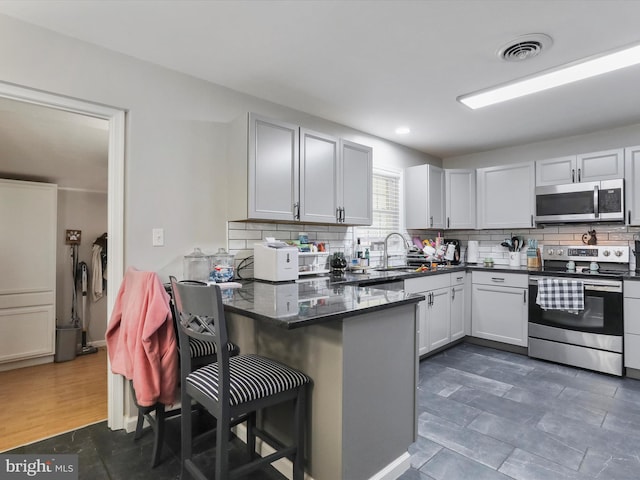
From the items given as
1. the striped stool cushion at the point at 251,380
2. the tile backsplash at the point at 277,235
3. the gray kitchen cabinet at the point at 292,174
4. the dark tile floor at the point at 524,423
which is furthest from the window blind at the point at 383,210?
the striped stool cushion at the point at 251,380

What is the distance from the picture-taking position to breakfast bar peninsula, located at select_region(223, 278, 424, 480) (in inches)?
58.6

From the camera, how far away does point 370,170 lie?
11.6ft

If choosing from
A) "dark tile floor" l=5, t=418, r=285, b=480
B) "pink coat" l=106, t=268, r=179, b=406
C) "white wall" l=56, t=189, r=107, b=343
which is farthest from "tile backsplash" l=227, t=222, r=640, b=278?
"white wall" l=56, t=189, r=107, b=343

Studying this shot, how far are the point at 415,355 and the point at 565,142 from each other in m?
3.57

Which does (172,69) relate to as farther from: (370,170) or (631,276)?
(631,276)

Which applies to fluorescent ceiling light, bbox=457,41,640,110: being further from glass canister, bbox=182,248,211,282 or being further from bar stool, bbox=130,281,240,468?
bar stool, bbox=130,281,240,468

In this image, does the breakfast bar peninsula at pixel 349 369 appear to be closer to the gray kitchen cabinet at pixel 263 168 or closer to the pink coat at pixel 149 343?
the pink coat at pixel 149 343

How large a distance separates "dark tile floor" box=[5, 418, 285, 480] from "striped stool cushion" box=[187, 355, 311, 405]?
602 millimetres

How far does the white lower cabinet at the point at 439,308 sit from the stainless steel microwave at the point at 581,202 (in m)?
1.15

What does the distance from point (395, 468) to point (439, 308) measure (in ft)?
7.00

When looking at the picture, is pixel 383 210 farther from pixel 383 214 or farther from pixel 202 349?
pixel 202 349

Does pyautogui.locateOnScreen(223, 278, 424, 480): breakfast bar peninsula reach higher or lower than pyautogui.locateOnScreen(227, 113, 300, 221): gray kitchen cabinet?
lower

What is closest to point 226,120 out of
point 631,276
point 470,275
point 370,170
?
point 370,170

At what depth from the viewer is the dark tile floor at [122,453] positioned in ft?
5.85
